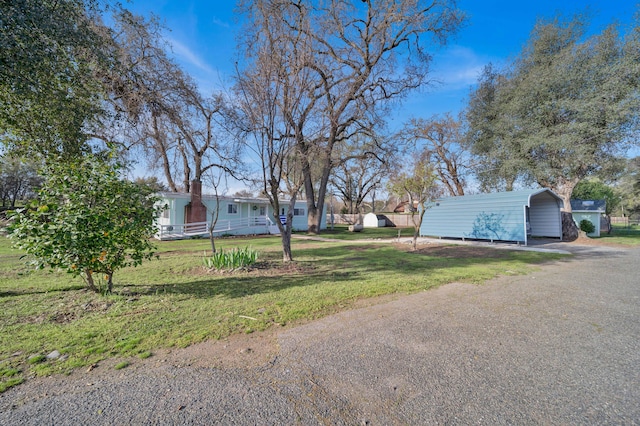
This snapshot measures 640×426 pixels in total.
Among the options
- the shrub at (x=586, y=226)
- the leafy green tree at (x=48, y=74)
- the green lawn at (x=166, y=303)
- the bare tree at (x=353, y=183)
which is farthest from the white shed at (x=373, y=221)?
the leafy green tree at (x=48, y=74)

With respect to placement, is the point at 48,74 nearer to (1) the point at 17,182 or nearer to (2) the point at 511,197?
(2) the point at 511,197

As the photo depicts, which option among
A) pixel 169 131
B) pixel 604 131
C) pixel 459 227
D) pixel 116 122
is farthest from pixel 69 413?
pixel 604 131

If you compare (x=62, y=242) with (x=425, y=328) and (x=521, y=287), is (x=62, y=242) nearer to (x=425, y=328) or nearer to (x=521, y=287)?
(x=425, y=328)

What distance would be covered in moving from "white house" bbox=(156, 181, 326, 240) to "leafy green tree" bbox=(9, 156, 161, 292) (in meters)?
10.8

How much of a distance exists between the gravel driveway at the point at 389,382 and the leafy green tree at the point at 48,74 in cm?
478

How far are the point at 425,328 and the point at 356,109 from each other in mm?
9543

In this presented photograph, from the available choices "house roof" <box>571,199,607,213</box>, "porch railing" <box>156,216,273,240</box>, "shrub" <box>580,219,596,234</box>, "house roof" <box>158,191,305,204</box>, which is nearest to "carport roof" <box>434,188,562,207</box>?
"shrub" <box>580,219,596,234</box>

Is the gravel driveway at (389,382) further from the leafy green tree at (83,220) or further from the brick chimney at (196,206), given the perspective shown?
the brick chimney at (196,206)

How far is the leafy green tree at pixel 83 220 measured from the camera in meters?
3.62

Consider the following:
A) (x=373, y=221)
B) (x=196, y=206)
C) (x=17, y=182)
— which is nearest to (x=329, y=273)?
(x=196, y=206)

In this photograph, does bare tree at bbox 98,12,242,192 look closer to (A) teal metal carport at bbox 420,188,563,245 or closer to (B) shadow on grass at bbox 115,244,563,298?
(B) shadow on grass at bbox 115,244,563,298

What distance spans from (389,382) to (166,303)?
3512mm

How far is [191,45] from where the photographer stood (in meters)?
8.25

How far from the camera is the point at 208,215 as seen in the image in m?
19.2
